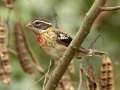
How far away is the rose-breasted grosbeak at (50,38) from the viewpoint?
163 inches

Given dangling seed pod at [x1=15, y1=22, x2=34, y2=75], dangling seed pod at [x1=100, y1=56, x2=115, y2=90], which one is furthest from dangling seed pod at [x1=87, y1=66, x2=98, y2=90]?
dangling seed pod at [x1=15, y1=22, x2=34, y2=75]

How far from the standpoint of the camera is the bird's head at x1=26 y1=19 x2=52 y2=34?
163 inches

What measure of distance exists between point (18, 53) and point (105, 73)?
90 cm

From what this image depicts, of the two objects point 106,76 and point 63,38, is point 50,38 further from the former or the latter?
point 106,76

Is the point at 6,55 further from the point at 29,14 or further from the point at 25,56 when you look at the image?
the point at 29,14

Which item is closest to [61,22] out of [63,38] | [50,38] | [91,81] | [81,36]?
[50,38]

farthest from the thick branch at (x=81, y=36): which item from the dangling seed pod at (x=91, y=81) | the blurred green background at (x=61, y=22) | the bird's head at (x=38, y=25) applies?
the blurred green background at (x=61, y=22)

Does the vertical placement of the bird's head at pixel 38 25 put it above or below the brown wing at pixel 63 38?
above

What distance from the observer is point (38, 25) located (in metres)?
4.16

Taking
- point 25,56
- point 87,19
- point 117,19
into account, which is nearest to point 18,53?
point 25,56

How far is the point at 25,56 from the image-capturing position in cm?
411

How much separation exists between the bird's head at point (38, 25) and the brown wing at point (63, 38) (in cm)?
10

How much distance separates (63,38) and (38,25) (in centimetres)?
24

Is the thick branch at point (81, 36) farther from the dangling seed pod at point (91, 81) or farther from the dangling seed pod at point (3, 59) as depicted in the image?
the dangling seed pod at point (3, 59)
